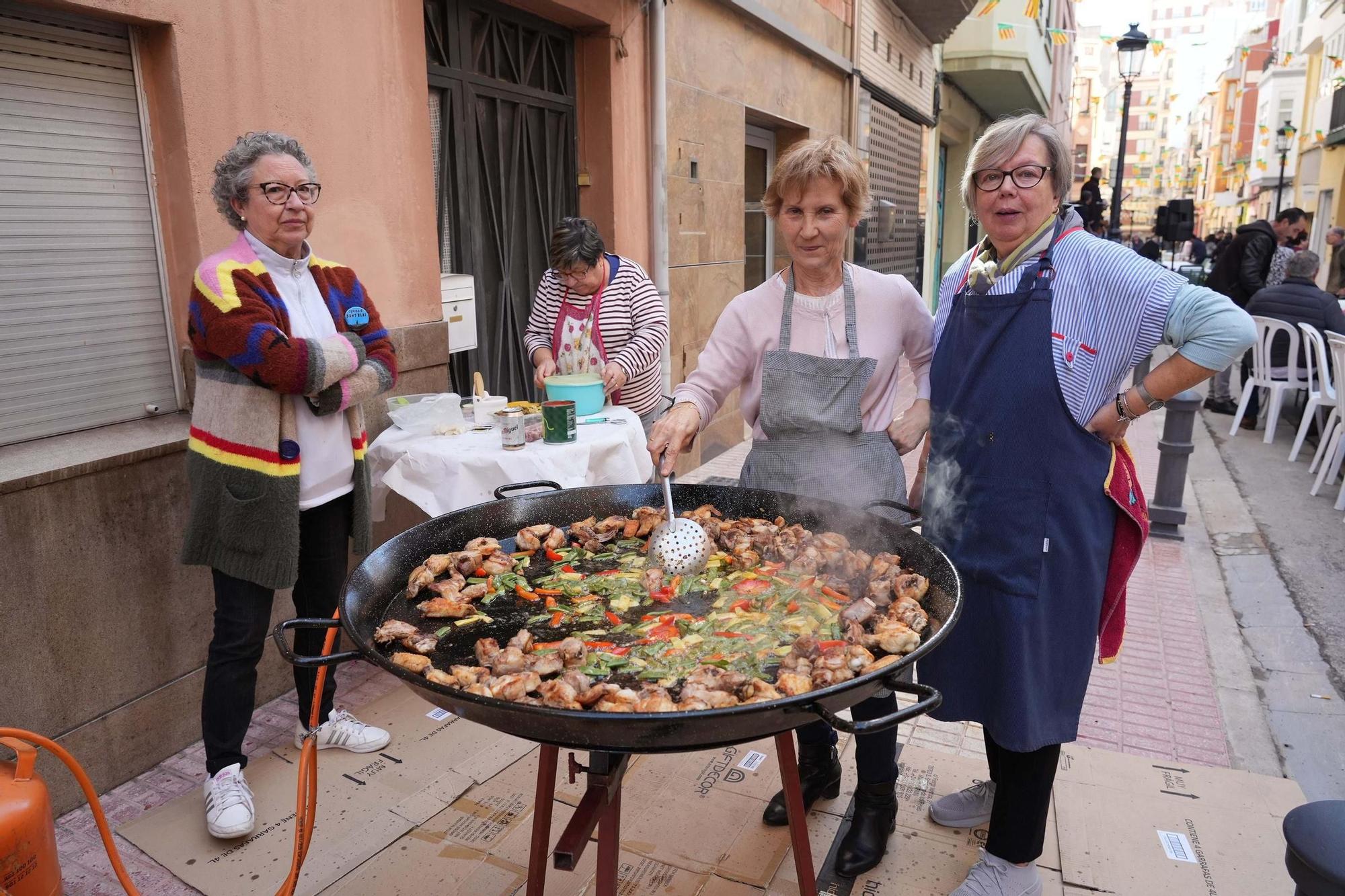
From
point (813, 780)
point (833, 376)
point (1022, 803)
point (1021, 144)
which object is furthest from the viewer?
point (813, 780)

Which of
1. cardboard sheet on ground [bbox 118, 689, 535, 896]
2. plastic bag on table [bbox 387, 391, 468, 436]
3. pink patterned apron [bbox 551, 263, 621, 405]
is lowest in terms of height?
cardboard sheet on ground [bbox 118, 689, 535, 896]

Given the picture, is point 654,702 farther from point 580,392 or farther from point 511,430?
point 580,392

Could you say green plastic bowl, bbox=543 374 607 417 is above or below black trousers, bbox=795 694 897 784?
above

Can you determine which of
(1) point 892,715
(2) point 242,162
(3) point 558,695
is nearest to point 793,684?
(1) point 892,715

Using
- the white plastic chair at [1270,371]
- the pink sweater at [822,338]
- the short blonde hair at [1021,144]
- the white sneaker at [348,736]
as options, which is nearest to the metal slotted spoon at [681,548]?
the pink sweater at [822,338]

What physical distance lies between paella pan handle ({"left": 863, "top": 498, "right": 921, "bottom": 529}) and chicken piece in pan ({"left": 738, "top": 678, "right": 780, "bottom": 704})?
917 millimetres

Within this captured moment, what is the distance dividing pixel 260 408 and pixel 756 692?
1.94 meters

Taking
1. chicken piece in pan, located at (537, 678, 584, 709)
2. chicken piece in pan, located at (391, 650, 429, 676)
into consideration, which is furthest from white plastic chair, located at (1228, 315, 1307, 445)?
chicken piece in pan, located at (391, 650, 429, 676)

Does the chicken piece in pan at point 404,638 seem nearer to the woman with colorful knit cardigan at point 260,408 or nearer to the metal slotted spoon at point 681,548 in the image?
the metal slotted spoon at point 681,548

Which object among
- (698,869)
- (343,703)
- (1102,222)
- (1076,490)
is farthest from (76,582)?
(1102,222)

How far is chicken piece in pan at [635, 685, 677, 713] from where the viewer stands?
1.57 meters

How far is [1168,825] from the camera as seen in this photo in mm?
2908

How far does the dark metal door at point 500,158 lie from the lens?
4867 mm

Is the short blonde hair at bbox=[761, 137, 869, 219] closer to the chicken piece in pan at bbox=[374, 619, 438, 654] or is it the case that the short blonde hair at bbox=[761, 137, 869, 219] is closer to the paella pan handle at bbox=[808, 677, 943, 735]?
the paella pan handle at bbox=[808, 677, 943, 735]
